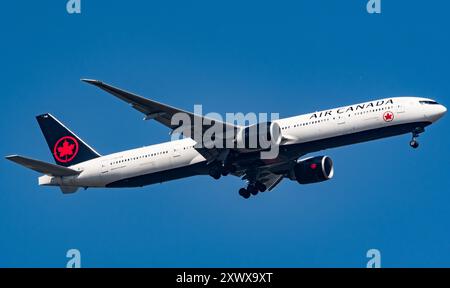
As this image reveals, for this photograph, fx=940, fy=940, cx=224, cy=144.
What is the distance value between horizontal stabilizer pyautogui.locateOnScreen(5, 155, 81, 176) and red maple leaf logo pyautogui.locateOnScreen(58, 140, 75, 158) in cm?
284

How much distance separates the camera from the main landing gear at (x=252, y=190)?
211 ft

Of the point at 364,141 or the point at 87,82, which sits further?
the point at 364,141

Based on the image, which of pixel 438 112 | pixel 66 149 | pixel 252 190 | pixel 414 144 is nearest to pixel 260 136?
pixel 252 190

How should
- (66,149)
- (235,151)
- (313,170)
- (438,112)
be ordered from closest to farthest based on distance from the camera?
1. (438,112)
2. (235,151)
3. (313,170)
4. (66,149)

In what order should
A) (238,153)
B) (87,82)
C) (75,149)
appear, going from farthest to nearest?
1. (75,149)
2. (238,153)
3. (87,82)

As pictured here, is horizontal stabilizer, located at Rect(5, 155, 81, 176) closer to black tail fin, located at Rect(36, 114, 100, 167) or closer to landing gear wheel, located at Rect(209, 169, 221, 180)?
black tail fin, located at Rect(36, 114, 100, 167)

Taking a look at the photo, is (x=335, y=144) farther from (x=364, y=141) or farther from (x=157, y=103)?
(x=157, y=103)

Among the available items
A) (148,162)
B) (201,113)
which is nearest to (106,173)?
(148,162)

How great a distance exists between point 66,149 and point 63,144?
0.54m

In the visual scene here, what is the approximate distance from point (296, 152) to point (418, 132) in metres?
7.65

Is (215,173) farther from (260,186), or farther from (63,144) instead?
(63,144)

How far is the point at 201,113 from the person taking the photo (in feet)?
195

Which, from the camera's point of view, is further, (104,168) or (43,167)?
(104,168)

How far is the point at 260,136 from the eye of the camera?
5781 centimetres
